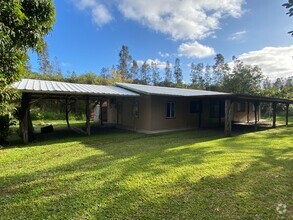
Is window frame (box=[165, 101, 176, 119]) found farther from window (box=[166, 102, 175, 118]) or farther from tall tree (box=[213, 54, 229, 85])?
tall tree (box=[213, 54, 229, 85])

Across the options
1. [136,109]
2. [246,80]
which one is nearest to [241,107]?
[136,109]

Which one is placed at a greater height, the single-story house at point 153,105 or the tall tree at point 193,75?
the tall tree at point 193,75

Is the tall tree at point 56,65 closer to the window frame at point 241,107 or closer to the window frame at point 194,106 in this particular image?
the window frame at point 194,106

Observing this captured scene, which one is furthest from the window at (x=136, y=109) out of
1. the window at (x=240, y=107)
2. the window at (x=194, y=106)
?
the window at (x=240, y=107)

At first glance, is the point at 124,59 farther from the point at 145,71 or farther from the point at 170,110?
the point at 170,110

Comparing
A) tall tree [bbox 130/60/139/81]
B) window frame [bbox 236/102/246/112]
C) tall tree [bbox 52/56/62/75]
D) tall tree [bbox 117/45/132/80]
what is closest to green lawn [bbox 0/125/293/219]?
window frame [bbox 236/102/246/112]

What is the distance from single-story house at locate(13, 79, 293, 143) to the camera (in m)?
11.0

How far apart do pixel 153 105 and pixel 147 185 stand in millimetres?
8282

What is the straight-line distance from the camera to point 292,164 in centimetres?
562

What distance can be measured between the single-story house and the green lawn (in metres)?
4.57

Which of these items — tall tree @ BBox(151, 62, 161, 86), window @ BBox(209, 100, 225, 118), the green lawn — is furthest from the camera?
tall tree @ BBox(151, 62, 161, 86)

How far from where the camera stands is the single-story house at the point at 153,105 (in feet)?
36.1

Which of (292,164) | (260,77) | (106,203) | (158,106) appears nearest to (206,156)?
(292,164)

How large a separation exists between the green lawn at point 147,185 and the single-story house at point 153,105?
4566 mm
